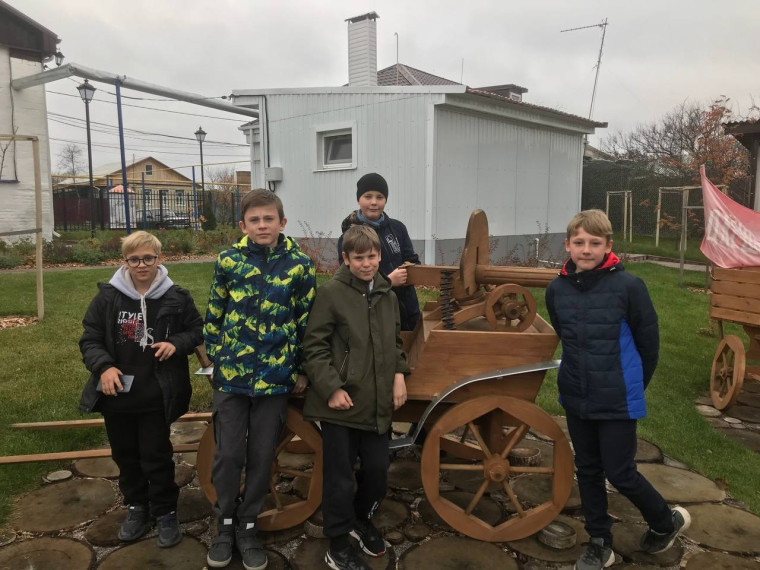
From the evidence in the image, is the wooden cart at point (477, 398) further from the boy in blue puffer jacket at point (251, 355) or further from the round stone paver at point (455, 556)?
the boy in blue puffer jacket at point (251, 355)

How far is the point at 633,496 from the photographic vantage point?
97.7 inches

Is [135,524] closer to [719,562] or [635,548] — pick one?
[635,548]

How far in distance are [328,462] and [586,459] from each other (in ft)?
3.75

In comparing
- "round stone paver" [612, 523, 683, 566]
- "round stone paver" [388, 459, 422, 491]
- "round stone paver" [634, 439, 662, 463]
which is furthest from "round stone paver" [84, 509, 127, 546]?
"round stone paver" [634, 439, 662, 463]

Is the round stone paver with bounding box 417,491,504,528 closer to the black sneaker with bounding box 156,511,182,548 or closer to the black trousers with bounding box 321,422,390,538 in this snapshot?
the black trousers with bounding box 321,422,390,538

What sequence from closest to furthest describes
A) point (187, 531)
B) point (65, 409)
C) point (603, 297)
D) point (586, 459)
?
1. point (603, 297)
2. point (586, 459)
3. point (187, 531)
4. point (65, 409)

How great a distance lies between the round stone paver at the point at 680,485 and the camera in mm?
3102

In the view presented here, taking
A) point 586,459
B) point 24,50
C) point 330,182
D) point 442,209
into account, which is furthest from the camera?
point 24,50

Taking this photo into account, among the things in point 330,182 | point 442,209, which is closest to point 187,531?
point 442,209

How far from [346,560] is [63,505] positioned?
5.24ft

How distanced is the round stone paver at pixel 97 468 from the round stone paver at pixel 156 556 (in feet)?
2.68

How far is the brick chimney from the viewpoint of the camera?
39.3ft

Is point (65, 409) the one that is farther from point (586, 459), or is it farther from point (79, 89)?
point (79, 89)

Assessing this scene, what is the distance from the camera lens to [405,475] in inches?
132
